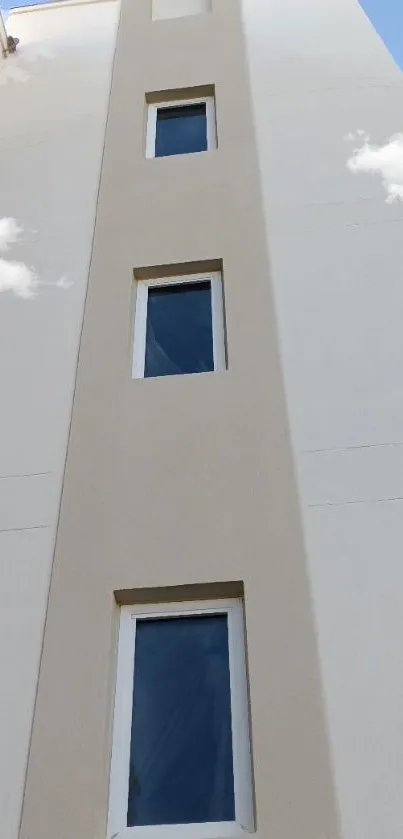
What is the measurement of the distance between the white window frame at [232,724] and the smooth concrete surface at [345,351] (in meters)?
0.43

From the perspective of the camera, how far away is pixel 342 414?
549cm

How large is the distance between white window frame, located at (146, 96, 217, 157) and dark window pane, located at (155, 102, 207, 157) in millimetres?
31

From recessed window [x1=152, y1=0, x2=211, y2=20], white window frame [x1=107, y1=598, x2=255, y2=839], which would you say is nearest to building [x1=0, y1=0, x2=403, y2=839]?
white window frame [x1=107, y1=598, x2=255, y2=839]

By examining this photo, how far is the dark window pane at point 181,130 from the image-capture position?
8000mm

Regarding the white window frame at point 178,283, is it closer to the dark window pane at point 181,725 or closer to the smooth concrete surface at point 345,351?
the smooth concrete surface at point 345,351

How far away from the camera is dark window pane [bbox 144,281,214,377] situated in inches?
241

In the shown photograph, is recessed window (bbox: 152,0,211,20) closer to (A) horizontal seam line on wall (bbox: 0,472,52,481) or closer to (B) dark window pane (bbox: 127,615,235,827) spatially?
(A) horizontal seam line on wall (bbox: 0,472,52,481)

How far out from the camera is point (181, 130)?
8.27m

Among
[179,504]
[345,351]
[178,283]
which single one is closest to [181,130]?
[178,283]

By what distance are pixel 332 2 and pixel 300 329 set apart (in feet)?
18.1

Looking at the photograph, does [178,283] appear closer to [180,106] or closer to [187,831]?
[180,106]

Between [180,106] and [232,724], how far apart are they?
6.32m

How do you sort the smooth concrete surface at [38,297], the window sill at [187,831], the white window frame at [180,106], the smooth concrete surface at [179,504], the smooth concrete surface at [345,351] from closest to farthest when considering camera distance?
1. the window sill at [187,831]
2. the smooth concrete surface at [179,504]
3. the smooth concrete surface at [345,351]
4. the smooth concrete surface at [38,297]
5. the white window frame at [180,106]

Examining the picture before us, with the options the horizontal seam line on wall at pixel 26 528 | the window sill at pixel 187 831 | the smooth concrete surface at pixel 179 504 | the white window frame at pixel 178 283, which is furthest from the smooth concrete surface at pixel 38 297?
the window sill at pixel 187 831
